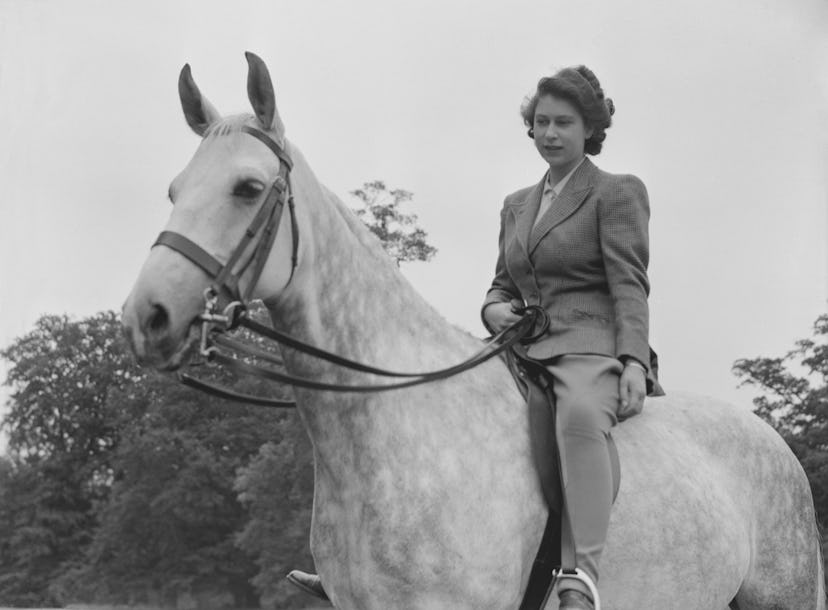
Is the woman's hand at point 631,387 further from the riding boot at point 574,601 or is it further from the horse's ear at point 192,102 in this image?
the horse's ear at point 192,102

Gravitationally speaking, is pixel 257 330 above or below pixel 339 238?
below

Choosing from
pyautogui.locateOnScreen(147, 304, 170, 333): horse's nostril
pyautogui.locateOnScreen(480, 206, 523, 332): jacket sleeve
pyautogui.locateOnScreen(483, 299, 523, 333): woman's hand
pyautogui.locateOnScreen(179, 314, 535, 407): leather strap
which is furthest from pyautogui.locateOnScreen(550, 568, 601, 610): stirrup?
pyautogui.locateOnScreen(147, 304, 170, 333): horse's nostril

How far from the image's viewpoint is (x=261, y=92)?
4.94 metres

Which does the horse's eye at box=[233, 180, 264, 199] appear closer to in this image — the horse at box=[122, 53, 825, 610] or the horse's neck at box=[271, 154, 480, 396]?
the horse at box=[122, 53, 825, 610]

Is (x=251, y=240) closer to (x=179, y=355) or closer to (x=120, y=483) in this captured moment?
(x=179, y=355)

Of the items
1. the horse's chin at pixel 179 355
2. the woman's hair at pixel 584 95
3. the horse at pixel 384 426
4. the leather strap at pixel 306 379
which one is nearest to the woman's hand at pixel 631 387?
the horse at pixel 384 426

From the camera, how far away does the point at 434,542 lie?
4.83 meters

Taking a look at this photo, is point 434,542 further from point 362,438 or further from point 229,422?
point 229,422

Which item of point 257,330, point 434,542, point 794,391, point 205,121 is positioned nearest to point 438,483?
point 434,542

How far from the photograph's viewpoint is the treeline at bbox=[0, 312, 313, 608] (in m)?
58.7

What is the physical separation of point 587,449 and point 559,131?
6.16 feet

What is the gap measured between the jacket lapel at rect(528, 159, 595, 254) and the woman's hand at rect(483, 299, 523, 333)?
1.45ft

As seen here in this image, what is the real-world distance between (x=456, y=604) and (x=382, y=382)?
1105 millimetres

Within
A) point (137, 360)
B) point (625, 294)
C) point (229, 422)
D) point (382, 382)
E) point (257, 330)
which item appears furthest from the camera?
point (229, 422)
